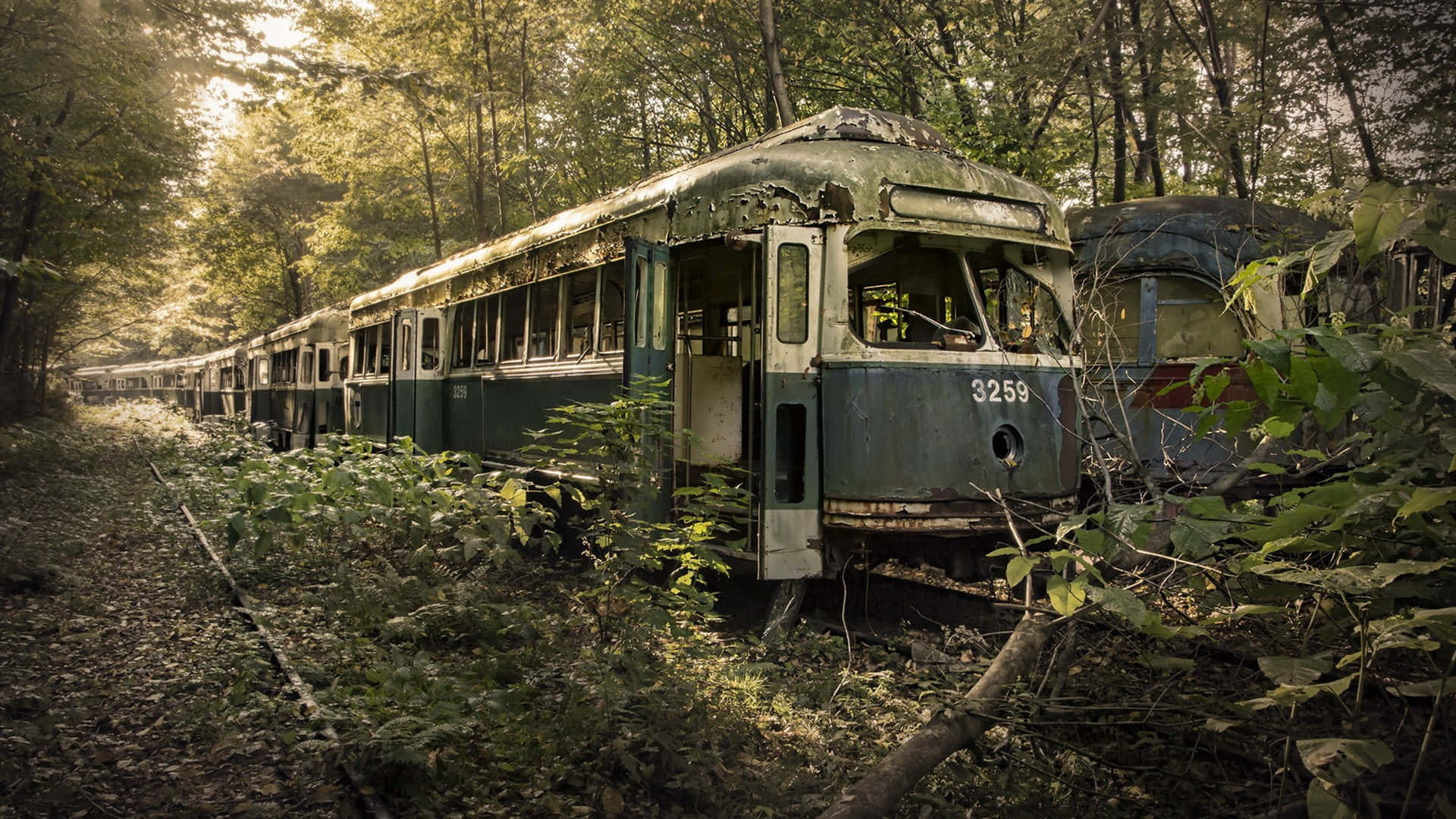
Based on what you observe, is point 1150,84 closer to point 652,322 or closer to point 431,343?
point 431,343

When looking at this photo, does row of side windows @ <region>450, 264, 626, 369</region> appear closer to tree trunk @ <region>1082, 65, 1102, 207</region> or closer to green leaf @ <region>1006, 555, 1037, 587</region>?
green leaf @ <region>1006, 555, 1037, 587</region>

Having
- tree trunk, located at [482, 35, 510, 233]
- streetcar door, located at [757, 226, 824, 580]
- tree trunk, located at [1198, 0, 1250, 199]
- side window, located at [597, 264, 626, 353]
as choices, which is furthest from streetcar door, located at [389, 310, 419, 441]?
tree trunk, located at [1198, 0, 1250, 199]

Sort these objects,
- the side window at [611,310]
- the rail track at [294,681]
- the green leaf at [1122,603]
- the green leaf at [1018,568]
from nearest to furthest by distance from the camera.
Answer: the green leaf at [1122,603]
the green leaf at [1018,568]
the rail track at [294,681]
the side window at [611,310]

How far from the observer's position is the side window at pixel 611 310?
24.2 ft

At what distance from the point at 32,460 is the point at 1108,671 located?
17.0 m

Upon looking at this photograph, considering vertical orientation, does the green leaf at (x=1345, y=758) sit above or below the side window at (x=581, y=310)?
below

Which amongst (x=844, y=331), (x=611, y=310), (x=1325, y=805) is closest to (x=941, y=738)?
(x=1325, y=805)

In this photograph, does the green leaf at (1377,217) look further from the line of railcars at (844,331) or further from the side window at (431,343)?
the side window at (431,343)

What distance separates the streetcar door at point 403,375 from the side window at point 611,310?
4339 millimetres

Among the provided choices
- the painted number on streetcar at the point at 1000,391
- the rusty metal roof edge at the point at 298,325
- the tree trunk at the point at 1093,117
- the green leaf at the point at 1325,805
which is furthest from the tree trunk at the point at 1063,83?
the rusty metal roof edge at the point at 298,325

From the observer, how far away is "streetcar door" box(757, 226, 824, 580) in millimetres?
5941

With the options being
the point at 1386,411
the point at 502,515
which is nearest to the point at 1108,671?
the point at 1386,411

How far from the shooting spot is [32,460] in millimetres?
15195

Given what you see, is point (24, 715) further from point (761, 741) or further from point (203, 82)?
point (203, 82)
